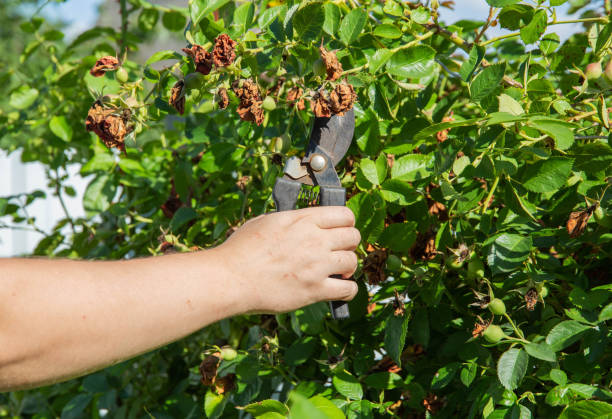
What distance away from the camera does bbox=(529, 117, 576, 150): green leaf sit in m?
0.59

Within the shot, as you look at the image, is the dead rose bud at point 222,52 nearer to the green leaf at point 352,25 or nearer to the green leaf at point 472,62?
the green leaf at point 352,25

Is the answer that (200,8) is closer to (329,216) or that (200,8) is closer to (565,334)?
(329,216)

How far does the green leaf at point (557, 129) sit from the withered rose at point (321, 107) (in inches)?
8.9

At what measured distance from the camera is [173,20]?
51.9 inches

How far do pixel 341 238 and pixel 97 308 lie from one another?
0.91ft

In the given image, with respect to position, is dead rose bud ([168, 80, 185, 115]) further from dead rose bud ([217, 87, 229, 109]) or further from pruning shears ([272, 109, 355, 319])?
pruning shears ([272, 109, 355, 319])

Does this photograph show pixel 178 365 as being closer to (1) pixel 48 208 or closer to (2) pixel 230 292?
(2) pixel 230 292

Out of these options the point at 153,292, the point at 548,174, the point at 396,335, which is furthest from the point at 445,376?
the point at 153,292

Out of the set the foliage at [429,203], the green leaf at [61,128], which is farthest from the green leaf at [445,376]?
the green leaf at [61,128]

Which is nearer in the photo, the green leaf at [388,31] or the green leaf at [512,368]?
the green leaf at [512,368]

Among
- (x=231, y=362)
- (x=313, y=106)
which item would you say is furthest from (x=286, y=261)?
(x=231, y=362)

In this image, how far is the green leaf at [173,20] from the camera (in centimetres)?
131

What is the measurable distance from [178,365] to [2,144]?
26.1 inches

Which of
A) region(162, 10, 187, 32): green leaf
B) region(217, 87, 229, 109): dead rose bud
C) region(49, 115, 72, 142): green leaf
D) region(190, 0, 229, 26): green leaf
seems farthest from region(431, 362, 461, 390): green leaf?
region(162, 10, 187, 32): green leaf
